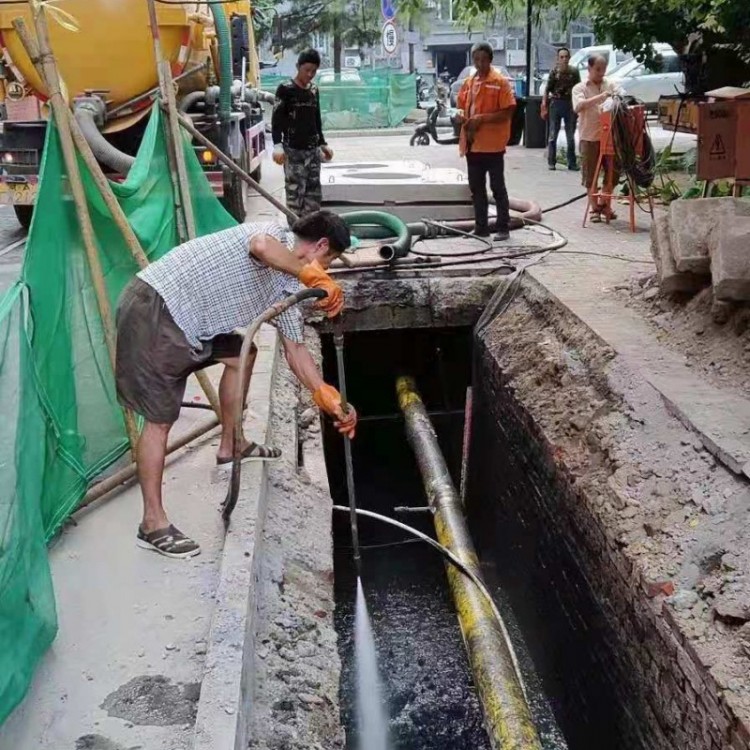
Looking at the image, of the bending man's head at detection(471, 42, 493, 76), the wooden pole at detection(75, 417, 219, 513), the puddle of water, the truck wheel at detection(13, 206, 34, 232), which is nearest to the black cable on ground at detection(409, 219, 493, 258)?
the bending man's head at detection(471, 42, 493, 76)

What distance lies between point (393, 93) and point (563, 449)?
2335 centimetres

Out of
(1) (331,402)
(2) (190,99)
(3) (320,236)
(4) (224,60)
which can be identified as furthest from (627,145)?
(1) (331,402)

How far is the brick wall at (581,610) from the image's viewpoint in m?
3.54

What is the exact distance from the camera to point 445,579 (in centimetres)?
667

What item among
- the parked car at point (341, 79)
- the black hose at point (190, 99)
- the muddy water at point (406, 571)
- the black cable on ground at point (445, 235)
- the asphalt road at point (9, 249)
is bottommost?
the muddy water at point (406, 571)

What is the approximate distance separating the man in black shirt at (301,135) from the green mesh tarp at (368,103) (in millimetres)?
17875

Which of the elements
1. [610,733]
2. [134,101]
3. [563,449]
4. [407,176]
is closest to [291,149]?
[134,101]

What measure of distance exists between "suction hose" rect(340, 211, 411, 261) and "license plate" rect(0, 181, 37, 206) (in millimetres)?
3773

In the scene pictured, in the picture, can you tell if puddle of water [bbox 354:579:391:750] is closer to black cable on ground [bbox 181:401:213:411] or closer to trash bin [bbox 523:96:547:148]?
black cable on ground [bbox 181:401:213:411]

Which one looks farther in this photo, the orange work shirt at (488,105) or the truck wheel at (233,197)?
the truck wheel at (233,197)

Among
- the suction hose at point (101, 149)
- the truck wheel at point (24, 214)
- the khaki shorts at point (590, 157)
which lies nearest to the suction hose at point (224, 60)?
the suction hose at point (101, 149)

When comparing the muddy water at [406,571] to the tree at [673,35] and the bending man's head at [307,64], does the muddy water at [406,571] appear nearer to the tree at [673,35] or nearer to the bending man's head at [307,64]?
the bending man's head at [307,64]

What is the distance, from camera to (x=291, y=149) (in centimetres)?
863

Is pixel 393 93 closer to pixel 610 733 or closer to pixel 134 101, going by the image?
pixel 134 101
